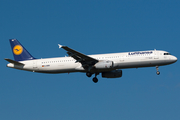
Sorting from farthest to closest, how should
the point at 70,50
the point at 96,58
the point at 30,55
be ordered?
the point at 30,55, the point at 96,58, the point at 70,50

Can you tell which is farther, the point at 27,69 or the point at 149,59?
the point at 27,69

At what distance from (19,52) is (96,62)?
14087 millimetres

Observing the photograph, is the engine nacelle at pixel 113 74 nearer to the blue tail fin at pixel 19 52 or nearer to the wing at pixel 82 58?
the wing at pixel 82 58

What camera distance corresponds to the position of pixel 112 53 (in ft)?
155

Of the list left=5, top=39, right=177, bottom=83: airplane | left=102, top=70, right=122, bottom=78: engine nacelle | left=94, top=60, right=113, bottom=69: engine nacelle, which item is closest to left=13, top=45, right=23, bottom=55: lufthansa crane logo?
left=5, top=39, right=177, bottom=83: airplane

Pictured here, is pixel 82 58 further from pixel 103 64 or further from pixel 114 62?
pixel 114 62

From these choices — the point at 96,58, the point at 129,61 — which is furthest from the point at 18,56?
the point at 129,61

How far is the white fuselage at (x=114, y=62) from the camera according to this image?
45281 mm

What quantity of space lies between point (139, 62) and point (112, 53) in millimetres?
4661

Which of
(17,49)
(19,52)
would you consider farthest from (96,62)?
(17,49)

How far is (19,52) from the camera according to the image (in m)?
50.7

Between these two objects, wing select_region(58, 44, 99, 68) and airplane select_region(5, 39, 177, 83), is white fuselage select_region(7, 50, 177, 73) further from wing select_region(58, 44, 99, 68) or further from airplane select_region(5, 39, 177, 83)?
wing select_region(58, 44, 99, 68)

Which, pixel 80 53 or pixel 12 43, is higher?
pixel 12 43

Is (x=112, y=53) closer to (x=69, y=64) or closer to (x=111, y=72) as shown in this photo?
(x=111, y=72)
